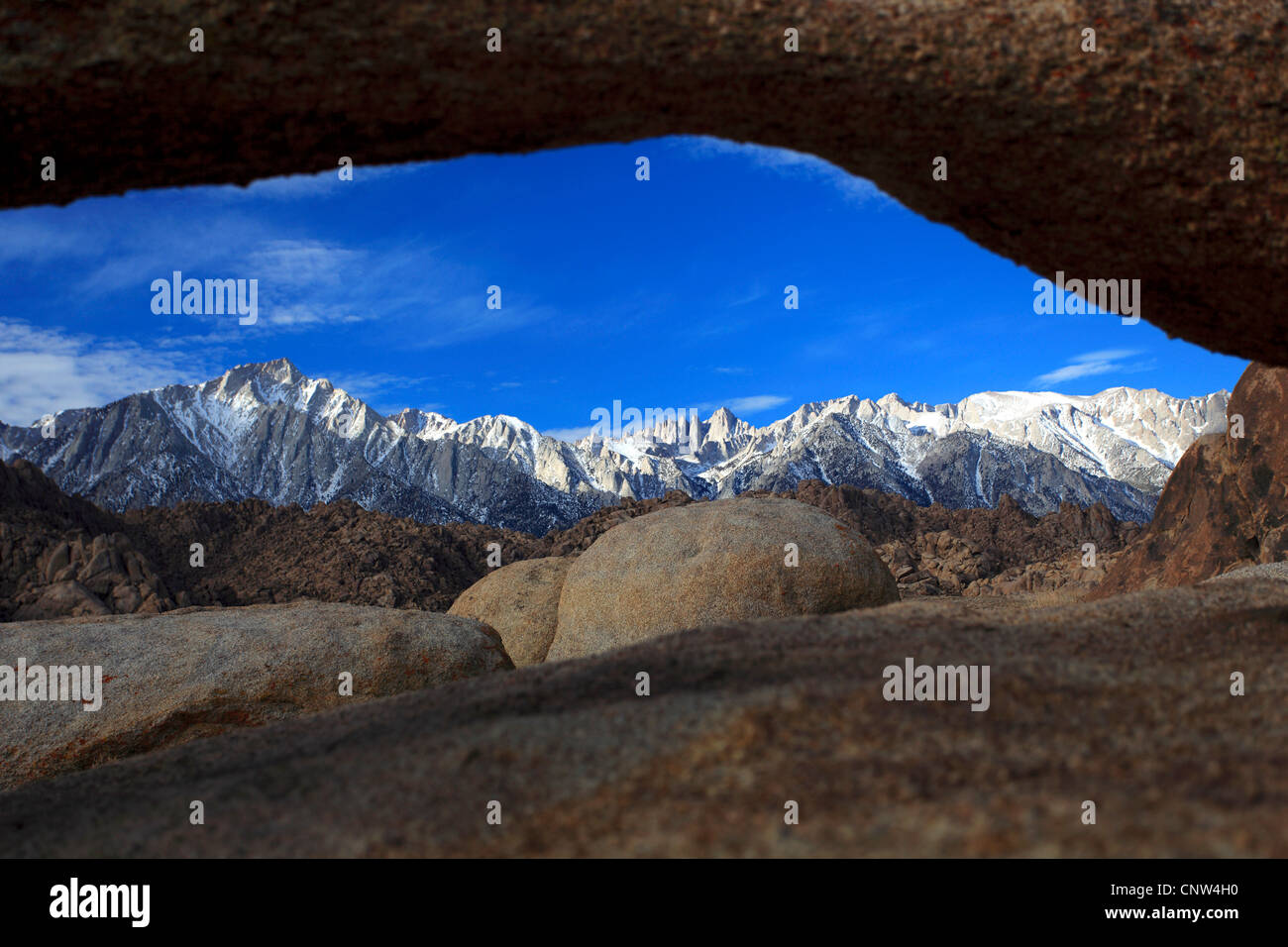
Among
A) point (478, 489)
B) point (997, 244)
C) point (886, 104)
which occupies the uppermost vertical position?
point (478, 489)

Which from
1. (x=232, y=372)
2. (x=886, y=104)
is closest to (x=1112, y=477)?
(x=232, y=372)

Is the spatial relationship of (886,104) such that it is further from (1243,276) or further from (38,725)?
(38,725)

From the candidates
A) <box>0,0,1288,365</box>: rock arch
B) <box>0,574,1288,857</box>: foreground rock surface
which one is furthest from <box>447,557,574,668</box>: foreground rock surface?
<box>0,0,1288,365</box>: rock arch

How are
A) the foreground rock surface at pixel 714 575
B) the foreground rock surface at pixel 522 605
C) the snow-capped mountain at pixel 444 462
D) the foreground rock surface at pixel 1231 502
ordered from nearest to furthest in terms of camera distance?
the foreground rock surface at pixel 714 575, the foreground rock surface at pixel 522 605, the foreground rock surface at pixel 1231 502, the snow-capped mountain at pixel 444 462

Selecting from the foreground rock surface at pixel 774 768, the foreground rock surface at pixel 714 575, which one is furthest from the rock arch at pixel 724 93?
the foreground rock surface at pixel 714 575

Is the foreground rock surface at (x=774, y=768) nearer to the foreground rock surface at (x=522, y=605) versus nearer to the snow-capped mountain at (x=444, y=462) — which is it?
the foreground rock surface at (x=522, y=605)
